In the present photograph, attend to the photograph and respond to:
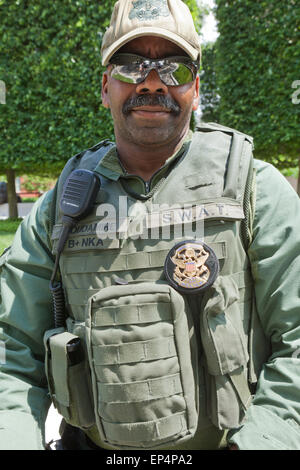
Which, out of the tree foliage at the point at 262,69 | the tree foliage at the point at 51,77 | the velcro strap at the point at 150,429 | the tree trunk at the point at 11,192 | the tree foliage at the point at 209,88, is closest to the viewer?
the velcro strap at the point at 150,429

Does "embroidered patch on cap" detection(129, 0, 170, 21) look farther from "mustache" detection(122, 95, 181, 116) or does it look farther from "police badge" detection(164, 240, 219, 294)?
"police badge" detection(164, 240, 219, 294)

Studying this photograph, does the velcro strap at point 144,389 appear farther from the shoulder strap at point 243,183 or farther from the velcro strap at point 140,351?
the shoulder strap at point 243,183

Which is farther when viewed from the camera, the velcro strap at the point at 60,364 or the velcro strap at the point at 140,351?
the velcro strap at the point at 60,364

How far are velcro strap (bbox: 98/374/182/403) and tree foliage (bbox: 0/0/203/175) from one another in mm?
8646

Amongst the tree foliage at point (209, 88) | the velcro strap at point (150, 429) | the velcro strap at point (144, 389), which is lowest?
the velcro strap at point (150, 429)

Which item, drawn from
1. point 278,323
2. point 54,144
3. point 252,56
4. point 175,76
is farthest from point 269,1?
point 278,323

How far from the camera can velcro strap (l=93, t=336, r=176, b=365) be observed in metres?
1.32

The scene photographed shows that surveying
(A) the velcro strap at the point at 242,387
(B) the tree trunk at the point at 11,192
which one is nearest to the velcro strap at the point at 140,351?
(A) the velcro strap at the point at 242,387

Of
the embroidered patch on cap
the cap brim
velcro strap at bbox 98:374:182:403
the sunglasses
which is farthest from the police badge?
the embroidered patch on cap

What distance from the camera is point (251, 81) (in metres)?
9.09

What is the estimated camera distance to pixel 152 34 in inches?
60.1

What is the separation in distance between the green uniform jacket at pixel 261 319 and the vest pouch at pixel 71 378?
15 cm

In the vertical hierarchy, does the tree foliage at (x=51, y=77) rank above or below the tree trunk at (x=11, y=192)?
above

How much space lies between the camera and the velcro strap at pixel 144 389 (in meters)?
1.29
